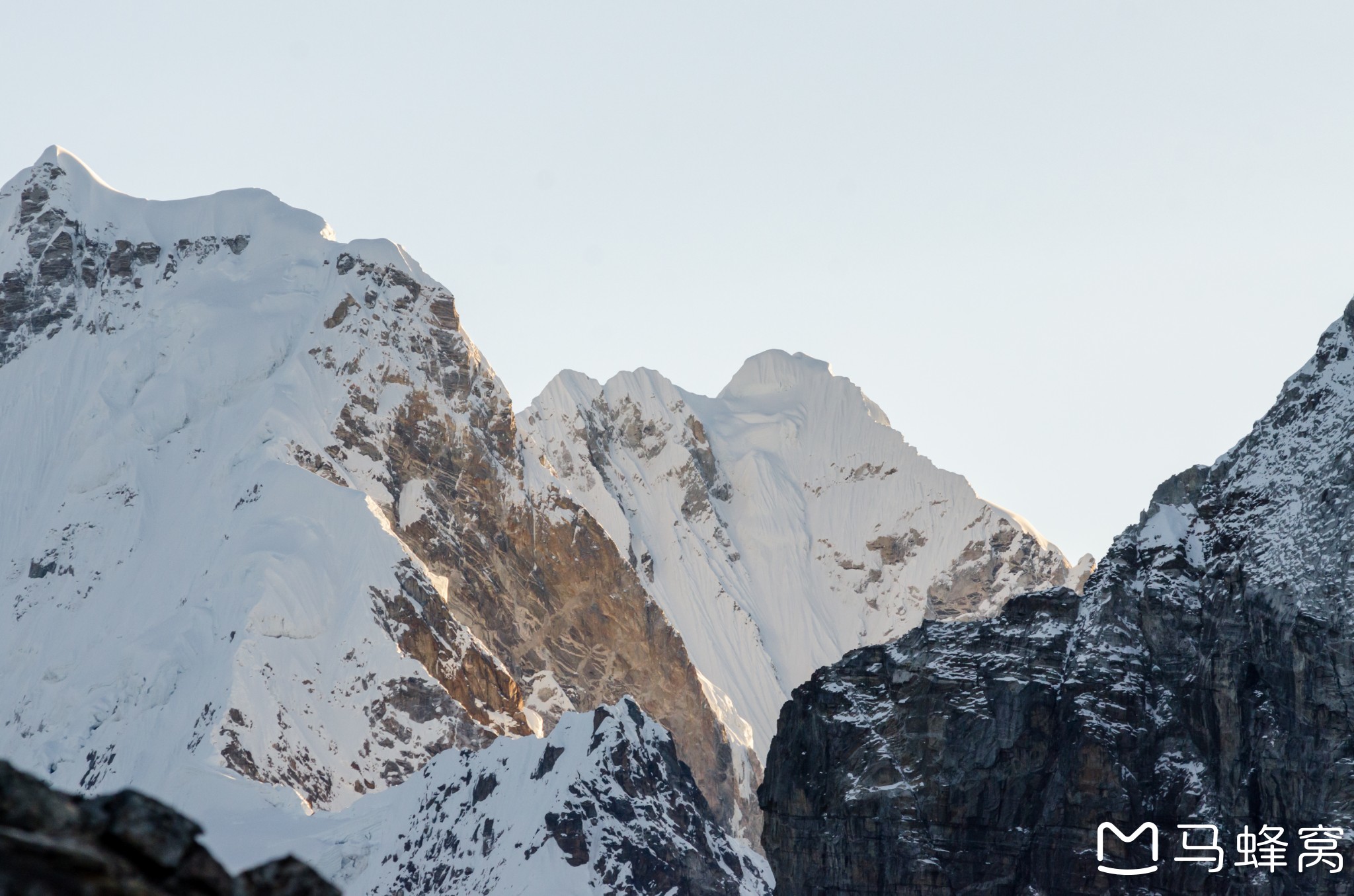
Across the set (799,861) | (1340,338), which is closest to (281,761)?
(799,861)

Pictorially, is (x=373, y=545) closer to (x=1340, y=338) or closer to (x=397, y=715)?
(x=397, y=715)

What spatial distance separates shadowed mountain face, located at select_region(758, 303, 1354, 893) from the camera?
80.1 metres

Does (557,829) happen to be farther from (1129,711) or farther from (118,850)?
(118,850)

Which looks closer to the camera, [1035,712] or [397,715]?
[1035,712]

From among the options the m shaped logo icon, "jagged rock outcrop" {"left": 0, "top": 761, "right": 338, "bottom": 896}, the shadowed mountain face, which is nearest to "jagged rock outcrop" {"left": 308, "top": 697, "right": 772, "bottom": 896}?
the shadowed mountain face

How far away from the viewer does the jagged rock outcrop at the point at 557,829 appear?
13112cm

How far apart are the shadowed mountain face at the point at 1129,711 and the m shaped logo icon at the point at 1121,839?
39 centimetres

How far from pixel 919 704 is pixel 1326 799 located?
19.6 m

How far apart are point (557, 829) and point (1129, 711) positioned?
56076mm

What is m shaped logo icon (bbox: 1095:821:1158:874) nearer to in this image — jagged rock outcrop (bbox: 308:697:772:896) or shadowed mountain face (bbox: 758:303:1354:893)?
shadowed mountain face (bbox: 758:303:1354:893)

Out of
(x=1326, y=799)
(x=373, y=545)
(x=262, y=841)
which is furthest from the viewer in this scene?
(x=373, y=545)

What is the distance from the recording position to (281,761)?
168375 millimetres

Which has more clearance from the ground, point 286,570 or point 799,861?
point 286,570

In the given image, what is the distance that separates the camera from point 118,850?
25078 mm
